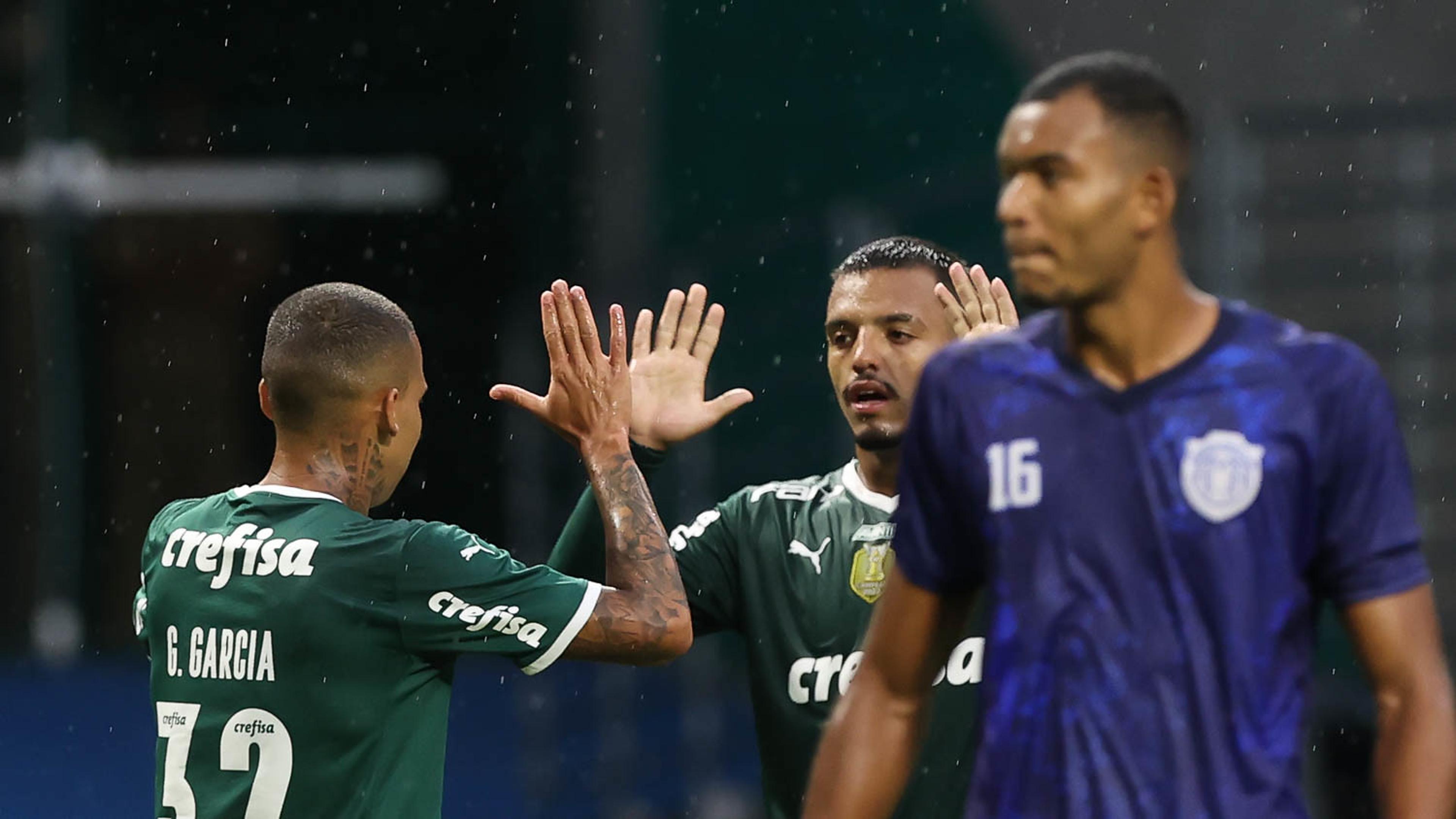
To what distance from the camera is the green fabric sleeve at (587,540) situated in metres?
4.12

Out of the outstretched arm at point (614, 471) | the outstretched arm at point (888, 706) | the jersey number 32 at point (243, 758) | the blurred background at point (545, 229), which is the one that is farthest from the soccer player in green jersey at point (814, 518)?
the blurred background at point (545, 229)

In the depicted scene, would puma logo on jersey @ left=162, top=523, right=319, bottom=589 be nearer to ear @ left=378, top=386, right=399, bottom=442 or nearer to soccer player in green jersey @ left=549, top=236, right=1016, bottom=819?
ear @ left=378, top=386, right=399, bottom=442

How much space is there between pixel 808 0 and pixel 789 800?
871 cm

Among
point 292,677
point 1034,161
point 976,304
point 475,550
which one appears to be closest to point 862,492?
point 976,304

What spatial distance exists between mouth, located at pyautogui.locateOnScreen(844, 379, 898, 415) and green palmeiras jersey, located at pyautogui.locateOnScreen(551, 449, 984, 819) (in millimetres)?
233

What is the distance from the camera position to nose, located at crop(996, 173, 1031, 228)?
102 inches

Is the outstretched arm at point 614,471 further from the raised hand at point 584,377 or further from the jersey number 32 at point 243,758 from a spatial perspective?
the jersey number 32 at point 243,758

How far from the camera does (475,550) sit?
3697 millimetres

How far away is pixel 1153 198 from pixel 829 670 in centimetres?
175

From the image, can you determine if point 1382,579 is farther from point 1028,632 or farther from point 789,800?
point 789,800

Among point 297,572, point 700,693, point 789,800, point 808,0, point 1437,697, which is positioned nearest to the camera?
point 1437,697

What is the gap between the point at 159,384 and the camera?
13773 mm

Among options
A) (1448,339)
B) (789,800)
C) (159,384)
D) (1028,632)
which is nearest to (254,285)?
(159,384)

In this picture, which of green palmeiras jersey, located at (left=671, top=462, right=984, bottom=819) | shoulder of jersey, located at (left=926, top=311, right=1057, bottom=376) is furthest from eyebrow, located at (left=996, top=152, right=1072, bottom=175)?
green palmeiras jersey, located at (left=671, top=462, right=984, bottom=819)
